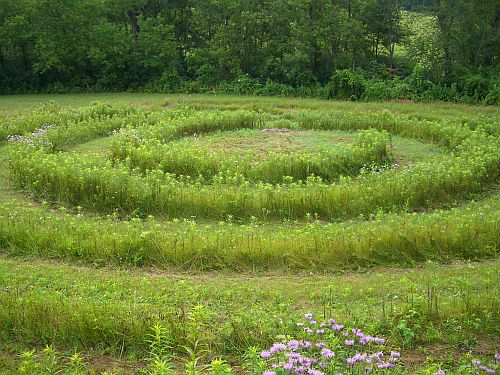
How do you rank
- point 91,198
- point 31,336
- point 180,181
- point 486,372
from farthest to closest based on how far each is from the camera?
point 180,181 < point 91,198 < point 31,336 < point 486,372

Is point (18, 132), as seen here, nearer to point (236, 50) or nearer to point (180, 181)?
point (180, 181)

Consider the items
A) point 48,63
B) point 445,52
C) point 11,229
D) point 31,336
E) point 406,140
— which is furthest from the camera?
point 48,63

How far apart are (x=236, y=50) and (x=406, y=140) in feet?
43.8

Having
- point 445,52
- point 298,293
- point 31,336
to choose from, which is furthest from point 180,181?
point 445,52

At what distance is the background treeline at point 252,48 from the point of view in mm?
25234

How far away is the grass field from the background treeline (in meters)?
8.40

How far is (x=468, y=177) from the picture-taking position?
1288 cm

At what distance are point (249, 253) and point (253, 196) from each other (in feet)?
8.23

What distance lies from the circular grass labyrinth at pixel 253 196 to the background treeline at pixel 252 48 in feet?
28.0

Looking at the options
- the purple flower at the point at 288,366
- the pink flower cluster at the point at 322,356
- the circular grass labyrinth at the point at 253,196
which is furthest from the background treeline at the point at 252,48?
the purple flower at the point at 288,366

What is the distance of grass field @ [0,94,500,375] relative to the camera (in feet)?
22.5

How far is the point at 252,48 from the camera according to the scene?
2916cm

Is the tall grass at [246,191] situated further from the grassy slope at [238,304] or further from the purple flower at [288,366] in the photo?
the purple flower at [288,366]

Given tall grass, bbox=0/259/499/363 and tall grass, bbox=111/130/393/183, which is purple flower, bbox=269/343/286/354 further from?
tall grass, bbox=111/130/393/183
